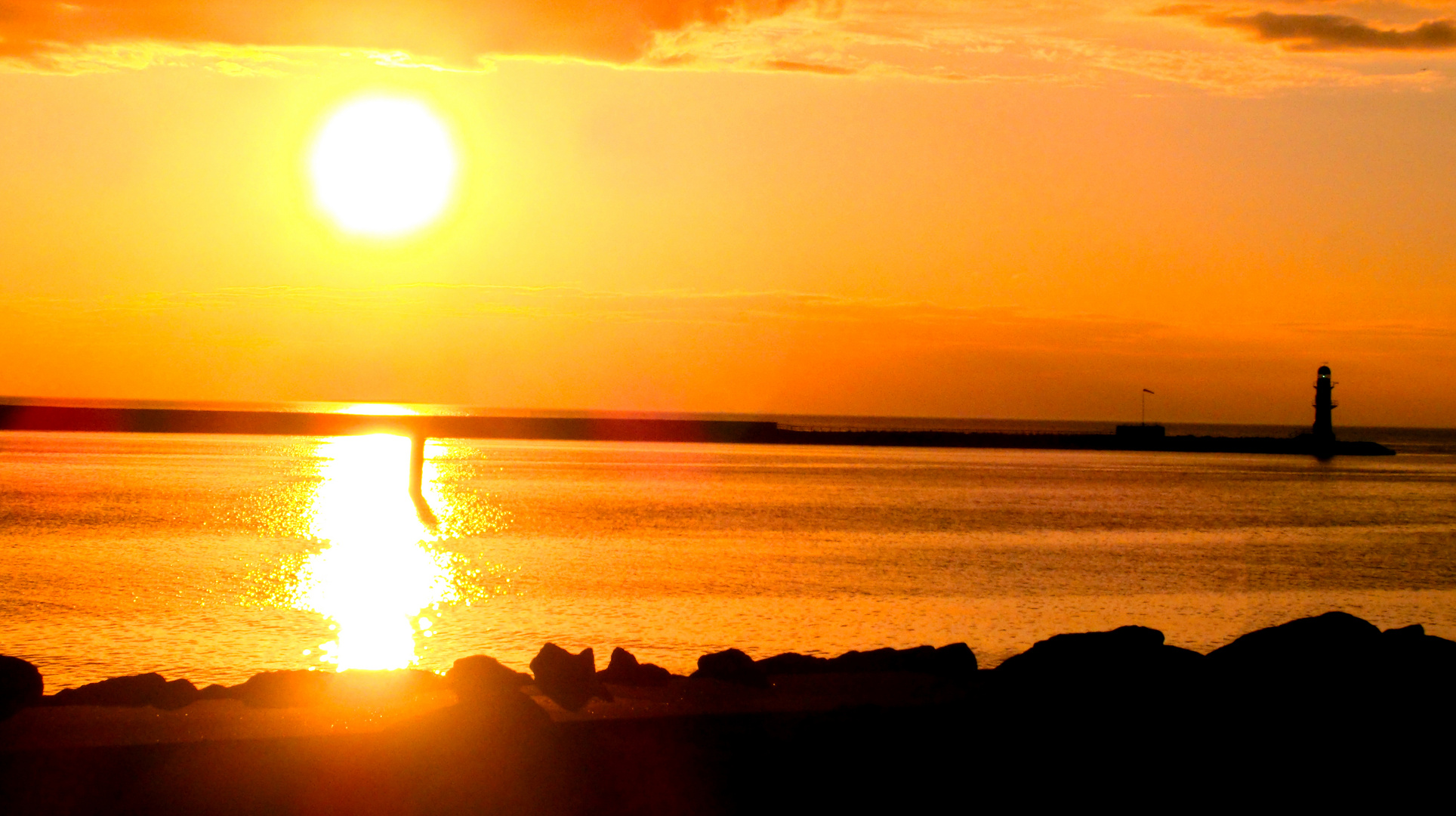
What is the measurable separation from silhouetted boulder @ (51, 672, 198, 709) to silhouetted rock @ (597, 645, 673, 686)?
282 cm

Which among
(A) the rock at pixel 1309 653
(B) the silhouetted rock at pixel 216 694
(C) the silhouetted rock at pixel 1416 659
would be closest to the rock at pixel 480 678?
(B) the silhouetted rock at pixel 216 694

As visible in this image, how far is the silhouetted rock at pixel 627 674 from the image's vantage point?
9.97 metres

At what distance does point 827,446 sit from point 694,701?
79308 millimetres

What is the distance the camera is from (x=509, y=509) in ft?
113

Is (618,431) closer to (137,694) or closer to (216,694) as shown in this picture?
(216,694)

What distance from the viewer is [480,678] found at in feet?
28.3

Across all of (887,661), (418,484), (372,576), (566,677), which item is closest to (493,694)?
(566,677)

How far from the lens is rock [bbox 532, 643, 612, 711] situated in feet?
29.1

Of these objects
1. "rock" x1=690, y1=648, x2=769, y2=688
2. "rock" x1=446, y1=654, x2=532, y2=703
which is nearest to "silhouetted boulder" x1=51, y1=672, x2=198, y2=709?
"rock" x1=446, y1=654, x2=532, y2=703

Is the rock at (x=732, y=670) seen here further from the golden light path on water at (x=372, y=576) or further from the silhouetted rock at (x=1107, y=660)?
the golden light path on water at (x=372, y=576)

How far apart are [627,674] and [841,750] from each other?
8.51ft

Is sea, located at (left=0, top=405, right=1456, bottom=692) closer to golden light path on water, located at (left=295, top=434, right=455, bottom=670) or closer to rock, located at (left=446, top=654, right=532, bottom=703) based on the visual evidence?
golden light path on water, located at (left=295, top=434, right=455, bottom=670)

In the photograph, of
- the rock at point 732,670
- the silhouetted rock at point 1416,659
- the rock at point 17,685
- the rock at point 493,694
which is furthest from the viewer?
the rock at point 732,670

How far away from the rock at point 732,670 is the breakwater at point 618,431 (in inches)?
2651
